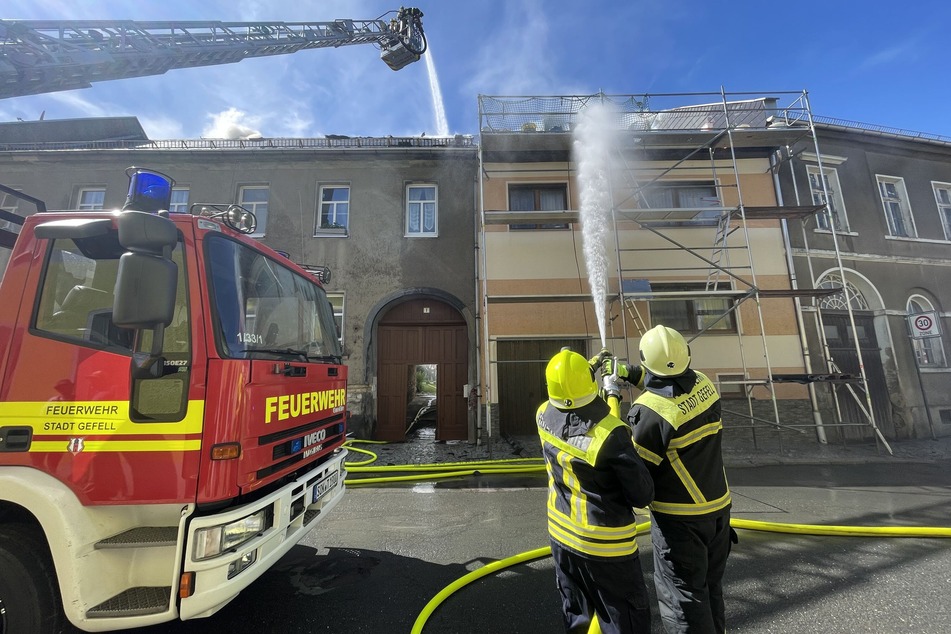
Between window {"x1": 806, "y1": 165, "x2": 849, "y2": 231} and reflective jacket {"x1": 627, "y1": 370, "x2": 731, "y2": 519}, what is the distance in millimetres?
11186

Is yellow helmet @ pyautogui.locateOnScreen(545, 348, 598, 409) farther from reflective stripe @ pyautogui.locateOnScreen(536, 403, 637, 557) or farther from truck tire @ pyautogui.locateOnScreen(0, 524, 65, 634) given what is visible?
truck tire @ pyautogui.locateOnScreen(0, 524, 65, 634)

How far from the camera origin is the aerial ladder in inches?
259

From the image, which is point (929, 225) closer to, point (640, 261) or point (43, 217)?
point (640, 261)

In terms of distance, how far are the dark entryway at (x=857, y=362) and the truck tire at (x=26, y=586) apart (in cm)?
1272

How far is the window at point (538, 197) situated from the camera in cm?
953

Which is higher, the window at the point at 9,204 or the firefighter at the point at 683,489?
the window at the point at 9,204

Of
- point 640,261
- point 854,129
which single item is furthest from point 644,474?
point 854,129

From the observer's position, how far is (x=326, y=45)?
9.52 metres

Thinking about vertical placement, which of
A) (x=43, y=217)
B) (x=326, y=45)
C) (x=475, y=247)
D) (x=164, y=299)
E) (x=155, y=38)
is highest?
(x=326, y=45)

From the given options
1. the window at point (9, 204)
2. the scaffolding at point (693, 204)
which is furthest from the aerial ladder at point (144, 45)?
the scaffolding at point (693, 204)

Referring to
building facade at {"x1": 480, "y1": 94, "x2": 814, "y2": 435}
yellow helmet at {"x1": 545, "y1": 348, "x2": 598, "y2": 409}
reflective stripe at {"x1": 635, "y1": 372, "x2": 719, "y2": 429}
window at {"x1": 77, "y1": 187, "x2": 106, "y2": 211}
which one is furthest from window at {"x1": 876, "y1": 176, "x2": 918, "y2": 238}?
window at {"x1": 77, "y1": 187, "x2": 106, "y2": 211}

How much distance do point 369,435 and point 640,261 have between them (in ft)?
26.0

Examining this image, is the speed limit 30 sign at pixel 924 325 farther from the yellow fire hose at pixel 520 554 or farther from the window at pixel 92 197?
the window at pixel 92 197

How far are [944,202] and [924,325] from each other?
5.06 meters
